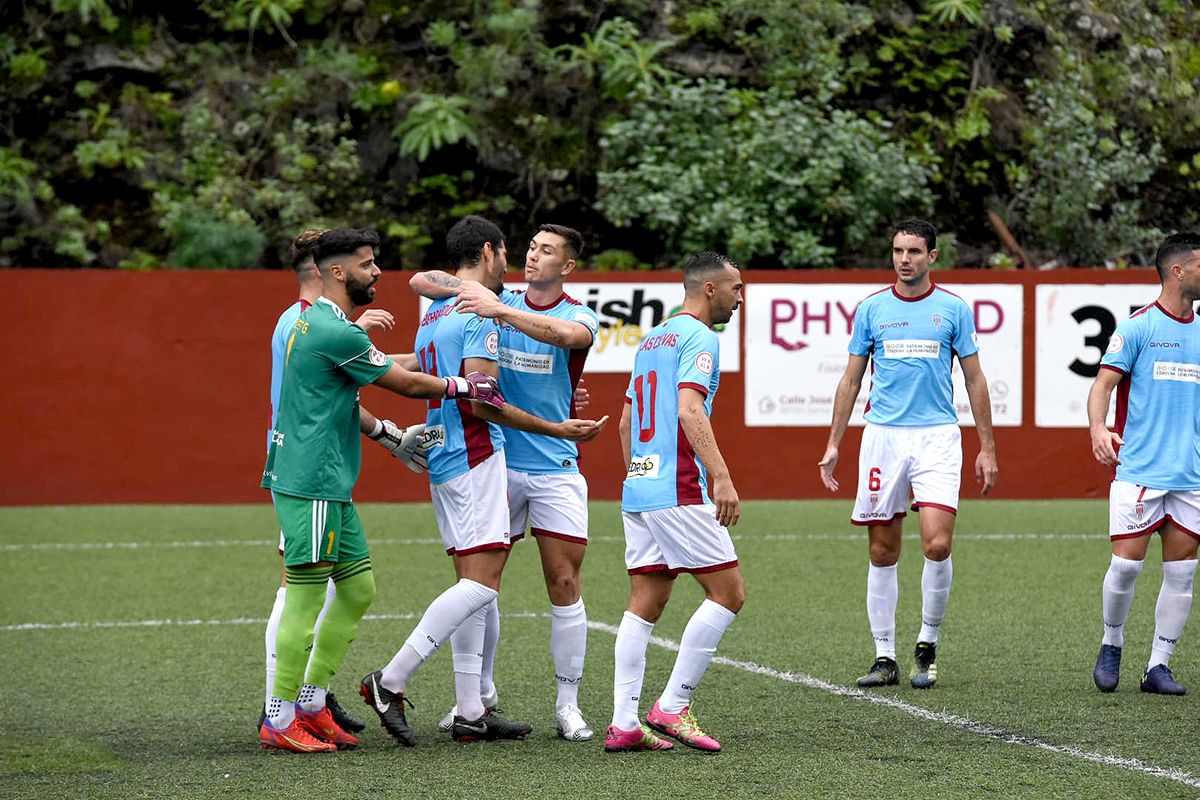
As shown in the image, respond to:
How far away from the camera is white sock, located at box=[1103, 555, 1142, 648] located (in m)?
7.73

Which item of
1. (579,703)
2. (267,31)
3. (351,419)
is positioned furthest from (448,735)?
(267,31)

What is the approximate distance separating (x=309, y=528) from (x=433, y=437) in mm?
697

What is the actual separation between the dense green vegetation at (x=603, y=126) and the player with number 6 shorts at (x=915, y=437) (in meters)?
11.5

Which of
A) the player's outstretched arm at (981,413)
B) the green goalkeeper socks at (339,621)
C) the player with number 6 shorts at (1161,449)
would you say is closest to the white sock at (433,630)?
the green goalkeeper socks at (339,621)

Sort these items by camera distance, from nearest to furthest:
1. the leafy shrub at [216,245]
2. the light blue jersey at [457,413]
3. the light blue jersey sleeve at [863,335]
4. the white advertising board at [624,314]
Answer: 1. the light blue jersey at [457,413]
2. the light blue jersey sleeve at [863,335]
3. the white advertising board at [624,314]
4. the leafy shrub at [216,245]

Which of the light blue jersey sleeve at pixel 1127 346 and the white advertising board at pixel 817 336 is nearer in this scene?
the light blue jersey sleeve at pixel 1127 346

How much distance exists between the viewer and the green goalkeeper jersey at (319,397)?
6.37 meters

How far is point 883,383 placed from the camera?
825cm

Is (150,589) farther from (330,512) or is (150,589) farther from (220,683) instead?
(330,512)

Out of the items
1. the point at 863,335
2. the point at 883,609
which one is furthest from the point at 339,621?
the point at 863,335

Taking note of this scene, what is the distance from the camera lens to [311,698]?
21.7 feet

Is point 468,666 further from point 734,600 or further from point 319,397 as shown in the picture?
point 319,397

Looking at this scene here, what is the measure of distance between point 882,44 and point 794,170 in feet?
15.5

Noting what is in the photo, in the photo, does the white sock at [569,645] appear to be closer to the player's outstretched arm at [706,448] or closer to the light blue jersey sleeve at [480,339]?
the player's outstretched arm at [706,448]
